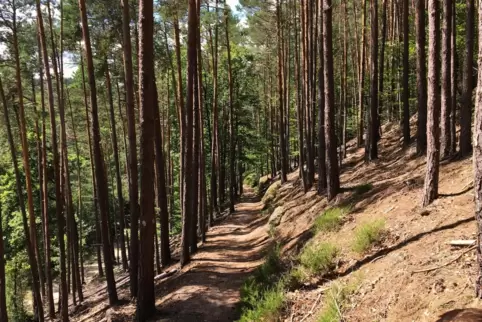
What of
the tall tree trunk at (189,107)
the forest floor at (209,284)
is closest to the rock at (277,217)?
the forest floor at (209,284)

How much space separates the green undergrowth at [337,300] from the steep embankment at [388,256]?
0.01 meters

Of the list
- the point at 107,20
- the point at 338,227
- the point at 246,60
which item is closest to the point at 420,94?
the point at 338,227

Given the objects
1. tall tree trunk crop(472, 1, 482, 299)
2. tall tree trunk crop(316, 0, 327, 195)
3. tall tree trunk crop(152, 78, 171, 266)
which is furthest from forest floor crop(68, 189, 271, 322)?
tall tree trunk crop(472, 1, 482, 299)

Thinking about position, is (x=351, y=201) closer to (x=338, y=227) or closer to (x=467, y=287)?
(x=338, y=227)

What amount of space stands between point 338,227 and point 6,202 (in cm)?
2390

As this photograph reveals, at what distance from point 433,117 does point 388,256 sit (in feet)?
8.45

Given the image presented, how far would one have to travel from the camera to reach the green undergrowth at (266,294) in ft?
21.9

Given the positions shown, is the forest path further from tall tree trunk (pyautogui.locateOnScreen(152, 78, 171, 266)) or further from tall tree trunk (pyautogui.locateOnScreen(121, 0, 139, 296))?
tall tree trunk (pyautogui.locateOnScreen(152, 78, 171, 266))

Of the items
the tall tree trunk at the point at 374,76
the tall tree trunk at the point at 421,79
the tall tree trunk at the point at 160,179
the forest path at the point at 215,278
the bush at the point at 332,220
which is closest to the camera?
the forest path at the point at 215,278

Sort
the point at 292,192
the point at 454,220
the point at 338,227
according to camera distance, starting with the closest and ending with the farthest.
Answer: the point at 454,220
the point at 338,227
the point at 292,192

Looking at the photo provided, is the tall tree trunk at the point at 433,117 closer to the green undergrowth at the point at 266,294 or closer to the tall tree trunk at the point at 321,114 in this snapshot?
the green undergrowth at the point at 266,294

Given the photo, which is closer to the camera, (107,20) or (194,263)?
(194,263)

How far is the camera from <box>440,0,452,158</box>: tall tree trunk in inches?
319

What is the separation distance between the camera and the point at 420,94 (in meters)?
12.4
